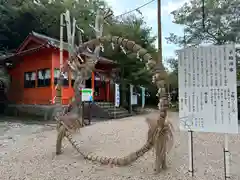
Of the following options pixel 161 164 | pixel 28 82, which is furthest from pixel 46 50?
pixel 161 164

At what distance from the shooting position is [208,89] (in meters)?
3.16

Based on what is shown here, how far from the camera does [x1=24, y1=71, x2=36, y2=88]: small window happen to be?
13.7 metres

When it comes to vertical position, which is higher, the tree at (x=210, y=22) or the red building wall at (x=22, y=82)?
the tree at (x=210, y=22)

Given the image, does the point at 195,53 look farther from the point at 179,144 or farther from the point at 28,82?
the point at 28,82

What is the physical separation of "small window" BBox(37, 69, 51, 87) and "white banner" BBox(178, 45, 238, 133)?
10571 mm

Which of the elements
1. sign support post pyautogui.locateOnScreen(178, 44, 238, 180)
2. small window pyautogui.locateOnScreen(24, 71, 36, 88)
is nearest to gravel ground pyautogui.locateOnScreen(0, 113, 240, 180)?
sign support post pyautogui.locateOnScreen(178, 44, 238, 180)

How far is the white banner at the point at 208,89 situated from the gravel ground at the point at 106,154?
42.3 inches

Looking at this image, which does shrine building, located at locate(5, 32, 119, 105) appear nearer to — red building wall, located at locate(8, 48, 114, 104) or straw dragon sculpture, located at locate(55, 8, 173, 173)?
red building wall, located at locate(8, 48, 114, 104)

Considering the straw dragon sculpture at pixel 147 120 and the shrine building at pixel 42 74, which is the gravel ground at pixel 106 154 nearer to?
the straw dragon sculpture at pixel 147 120

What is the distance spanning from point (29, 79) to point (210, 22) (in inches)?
467

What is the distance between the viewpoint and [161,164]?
3873 millimetres

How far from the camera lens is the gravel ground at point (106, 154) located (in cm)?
386

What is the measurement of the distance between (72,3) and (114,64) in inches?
421

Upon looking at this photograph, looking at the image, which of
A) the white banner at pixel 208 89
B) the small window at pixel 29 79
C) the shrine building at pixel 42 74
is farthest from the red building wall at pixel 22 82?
the white banner at pixel 208 89
